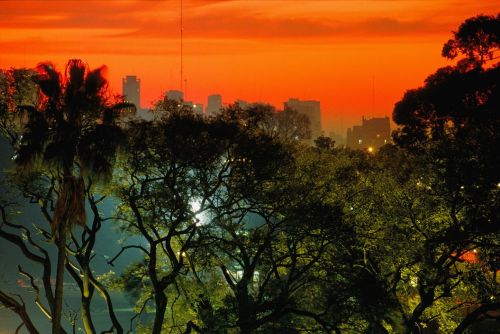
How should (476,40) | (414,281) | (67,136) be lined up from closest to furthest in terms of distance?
(67,136)
(414,281)
(476,40)

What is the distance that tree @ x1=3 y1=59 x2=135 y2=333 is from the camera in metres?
15.6

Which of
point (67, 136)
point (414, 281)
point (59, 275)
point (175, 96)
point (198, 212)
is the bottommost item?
point (414, 281)

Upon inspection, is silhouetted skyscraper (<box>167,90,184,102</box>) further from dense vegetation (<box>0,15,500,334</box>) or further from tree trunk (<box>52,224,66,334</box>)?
tree trunk (<box>52,224,66,334</box>)

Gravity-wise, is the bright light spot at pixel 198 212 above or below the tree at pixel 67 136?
below

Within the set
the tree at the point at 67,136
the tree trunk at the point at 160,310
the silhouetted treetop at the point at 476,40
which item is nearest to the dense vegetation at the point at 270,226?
the tree trunk at the point at 160,310

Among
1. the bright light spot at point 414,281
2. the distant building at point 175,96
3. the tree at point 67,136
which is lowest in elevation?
the bright light spot at point 414,281

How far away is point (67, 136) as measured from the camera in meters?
15.7

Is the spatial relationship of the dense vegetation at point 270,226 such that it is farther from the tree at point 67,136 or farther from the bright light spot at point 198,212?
the tree at point 67,136

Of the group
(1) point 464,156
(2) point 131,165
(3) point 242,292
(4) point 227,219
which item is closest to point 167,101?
(2) point 131,165

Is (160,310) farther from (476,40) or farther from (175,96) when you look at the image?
(175,96)

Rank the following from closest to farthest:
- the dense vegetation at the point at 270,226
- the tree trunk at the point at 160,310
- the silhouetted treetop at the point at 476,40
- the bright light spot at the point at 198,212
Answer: the tree trunk at the point at 160,310 → the dense vegetation at the point at 270,226 → the bright light spot at the point at 198,212 → the silhouetted treetop at the point at 476,40

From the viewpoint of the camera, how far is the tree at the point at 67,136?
15617mm

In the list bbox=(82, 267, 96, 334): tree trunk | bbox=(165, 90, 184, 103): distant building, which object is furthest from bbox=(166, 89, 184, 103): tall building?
bbox=(82, 267, 96, 334): tree trunk

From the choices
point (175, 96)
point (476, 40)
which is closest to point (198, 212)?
point (476, 40)
